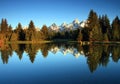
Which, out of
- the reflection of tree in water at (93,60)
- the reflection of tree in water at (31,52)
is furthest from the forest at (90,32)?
the reflection of tree in water at (93,60)

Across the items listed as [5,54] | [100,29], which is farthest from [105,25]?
[5,54]

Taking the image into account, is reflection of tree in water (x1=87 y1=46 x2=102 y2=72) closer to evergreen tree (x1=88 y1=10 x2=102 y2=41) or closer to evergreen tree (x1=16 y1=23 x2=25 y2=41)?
evergreen tree (x1=88 y1=10 x2=102 y2=41)

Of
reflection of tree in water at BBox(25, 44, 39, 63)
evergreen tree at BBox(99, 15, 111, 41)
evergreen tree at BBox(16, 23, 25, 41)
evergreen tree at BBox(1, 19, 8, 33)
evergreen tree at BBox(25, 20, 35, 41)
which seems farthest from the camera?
evergreen tree at BBox(16, 23, 25, 41)

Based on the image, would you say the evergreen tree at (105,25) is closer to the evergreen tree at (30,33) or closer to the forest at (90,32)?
the forest at (90,32)

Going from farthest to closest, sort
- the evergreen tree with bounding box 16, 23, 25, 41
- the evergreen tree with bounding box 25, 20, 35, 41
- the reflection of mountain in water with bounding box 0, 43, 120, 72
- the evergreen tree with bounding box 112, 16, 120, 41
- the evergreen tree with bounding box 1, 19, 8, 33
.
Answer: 1. the evergreen tree with bounding box 16, 23, 25, 41
2. the evergreen tree with bounding box 1, 19, 8, 33
3. the evergreen tree with bounding box 25, 20, 35, 41
4. the evergreen tree with bounding box 112, 16, 120, 41
5. the reflection of mountain in water with bounding box 0, 43, 120, 72

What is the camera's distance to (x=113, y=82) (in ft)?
52.4

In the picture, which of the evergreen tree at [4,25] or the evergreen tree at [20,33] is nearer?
the evergreen tree at [4,25]

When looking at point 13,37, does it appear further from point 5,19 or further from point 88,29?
point 88,29

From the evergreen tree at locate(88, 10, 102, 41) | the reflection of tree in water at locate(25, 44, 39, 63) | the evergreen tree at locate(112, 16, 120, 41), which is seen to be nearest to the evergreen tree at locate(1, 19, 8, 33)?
the evergreen tree at locate(88, 10, 102, 41)

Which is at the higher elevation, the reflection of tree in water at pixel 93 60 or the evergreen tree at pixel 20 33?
the evergreen tree at pixel 20 33

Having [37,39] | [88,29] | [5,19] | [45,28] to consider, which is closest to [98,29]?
[88,29]

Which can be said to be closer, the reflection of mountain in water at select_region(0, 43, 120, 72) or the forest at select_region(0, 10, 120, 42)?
the reflection of mountain in water at select_region(0, 43, 120, 72)

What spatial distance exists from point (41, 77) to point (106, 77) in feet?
16.8

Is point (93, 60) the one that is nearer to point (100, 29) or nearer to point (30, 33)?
point (100, 29)
